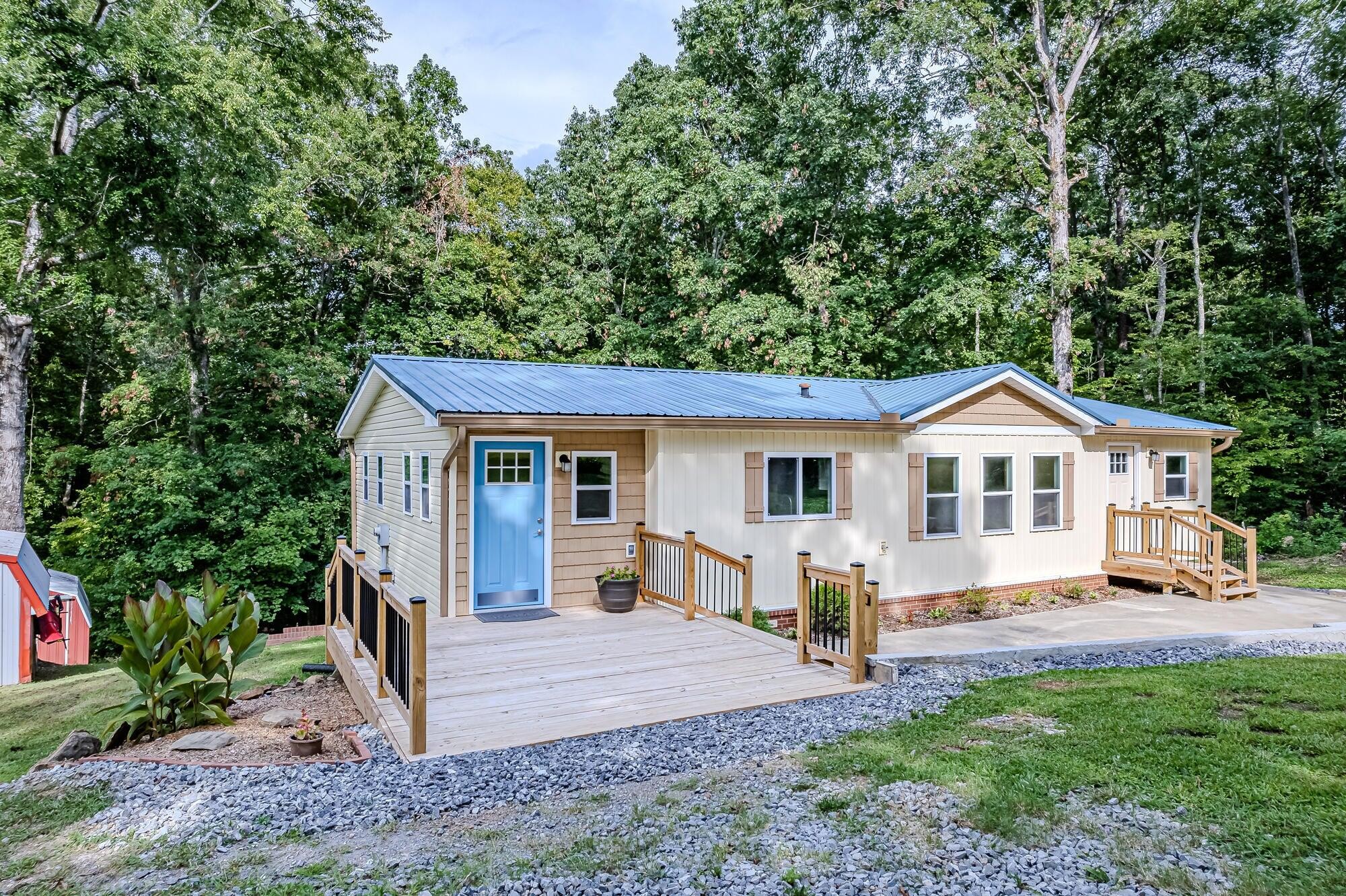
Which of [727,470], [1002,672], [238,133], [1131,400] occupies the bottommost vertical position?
[1002,672]

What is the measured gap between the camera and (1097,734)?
15.4ft

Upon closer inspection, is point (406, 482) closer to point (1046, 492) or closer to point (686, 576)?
point (686, 576)

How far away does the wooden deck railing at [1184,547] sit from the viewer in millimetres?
10906

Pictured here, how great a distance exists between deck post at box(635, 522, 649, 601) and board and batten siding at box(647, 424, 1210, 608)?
18 centimetres

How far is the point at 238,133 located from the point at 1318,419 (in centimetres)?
2378

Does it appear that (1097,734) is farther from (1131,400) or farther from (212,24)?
(212,24)

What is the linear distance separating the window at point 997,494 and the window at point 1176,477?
12.9 ft

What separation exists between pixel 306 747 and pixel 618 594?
4.03m

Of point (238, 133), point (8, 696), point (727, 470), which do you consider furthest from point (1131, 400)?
point (8, 696)

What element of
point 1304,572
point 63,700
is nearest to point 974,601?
point 1304,572

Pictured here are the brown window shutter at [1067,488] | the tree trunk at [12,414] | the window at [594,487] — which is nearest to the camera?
the window at [594,487]

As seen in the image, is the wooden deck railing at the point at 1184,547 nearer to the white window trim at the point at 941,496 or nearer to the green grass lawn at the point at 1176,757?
the white window trim at the point at 941,496

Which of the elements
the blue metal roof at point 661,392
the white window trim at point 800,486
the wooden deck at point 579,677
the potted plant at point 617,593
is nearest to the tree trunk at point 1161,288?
the blue metal roof at point 661,392

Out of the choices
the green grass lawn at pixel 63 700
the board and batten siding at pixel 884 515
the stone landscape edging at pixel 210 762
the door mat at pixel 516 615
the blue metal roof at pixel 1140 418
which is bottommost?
the green grass lawn at pixel 63 700
